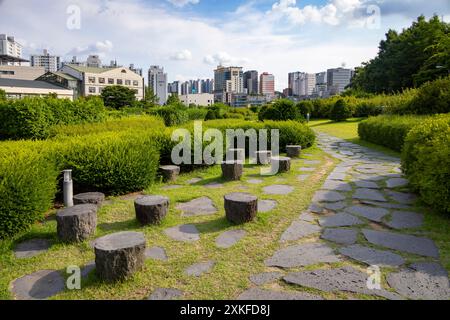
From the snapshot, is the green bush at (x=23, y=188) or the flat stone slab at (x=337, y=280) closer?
the flat stone slab at (x=337, y=280)

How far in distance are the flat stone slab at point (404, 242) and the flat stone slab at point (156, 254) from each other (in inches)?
92.7

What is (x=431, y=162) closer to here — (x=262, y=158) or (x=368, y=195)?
(x=368, y=195)

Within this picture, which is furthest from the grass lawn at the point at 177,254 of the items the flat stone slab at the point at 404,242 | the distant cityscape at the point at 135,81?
the distant cityscape at the point at 135,81

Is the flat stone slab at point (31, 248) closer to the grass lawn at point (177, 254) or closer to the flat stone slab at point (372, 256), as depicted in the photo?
the grass lawn at point (177, 254)

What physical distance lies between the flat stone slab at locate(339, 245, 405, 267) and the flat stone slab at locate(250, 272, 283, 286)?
87 centimetres

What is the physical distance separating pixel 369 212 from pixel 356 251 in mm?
1388

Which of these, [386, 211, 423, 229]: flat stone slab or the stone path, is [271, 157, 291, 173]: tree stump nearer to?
the stone path

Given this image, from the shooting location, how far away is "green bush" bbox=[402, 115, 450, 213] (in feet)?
14.1

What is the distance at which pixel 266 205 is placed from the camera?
503cm

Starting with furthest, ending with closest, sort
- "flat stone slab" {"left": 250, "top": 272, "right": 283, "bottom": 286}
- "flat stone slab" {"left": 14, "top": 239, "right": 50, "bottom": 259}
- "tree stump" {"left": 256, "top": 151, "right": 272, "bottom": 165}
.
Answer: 1. "tree stump" {"left": 256, "top": 151, "right": 272, "bottom": 165}
2. "flat stone slab" {"left": 14, "top": 239, "right": 50, "bottom": 259}
3. "flat stone slab" {"left": 250, "top": 272, "right": 283, "bottom": 286}

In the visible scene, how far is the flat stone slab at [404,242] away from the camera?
340 cm

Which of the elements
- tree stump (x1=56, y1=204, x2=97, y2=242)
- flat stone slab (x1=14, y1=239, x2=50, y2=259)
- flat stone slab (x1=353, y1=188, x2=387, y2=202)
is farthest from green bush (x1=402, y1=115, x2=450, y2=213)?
flat stone slab (x1=14, y1=239, x2=50, y2=259)
